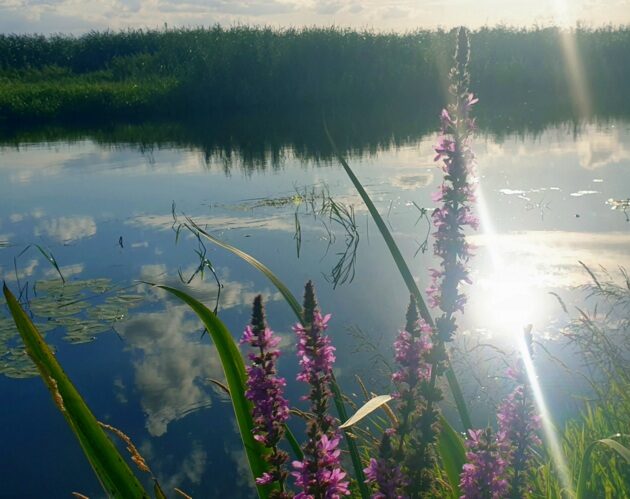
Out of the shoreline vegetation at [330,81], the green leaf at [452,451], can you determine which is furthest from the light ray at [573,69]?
the green leaf at [452,451]

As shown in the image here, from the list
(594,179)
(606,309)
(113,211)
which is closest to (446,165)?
(606,309)

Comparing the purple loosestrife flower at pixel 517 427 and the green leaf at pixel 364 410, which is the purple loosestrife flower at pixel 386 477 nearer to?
the green leaf at pixel 364 410

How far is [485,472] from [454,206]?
61 centimetres

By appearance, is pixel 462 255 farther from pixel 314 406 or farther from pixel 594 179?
pixel 594 179

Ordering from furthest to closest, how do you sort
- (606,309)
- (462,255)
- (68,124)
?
(68,124) < (606,309) < (462,255)

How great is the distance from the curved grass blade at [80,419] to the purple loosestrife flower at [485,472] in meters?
0.78

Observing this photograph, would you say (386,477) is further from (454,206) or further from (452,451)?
(454,206)

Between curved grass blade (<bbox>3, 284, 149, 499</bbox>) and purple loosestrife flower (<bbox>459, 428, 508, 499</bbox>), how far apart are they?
78 centimetres

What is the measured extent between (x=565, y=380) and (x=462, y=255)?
12.7 feet

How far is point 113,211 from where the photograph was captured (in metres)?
11.4

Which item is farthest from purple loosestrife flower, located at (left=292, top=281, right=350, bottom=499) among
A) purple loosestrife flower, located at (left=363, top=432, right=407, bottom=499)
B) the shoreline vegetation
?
the shoreline vegetation

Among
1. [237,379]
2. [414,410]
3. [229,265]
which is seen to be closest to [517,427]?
[414,410]

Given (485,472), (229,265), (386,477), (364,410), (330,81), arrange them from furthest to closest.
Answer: (330,81)
(229,265)
(485,472)
(386,477)
(364,410)

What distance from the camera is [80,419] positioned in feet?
5.58
